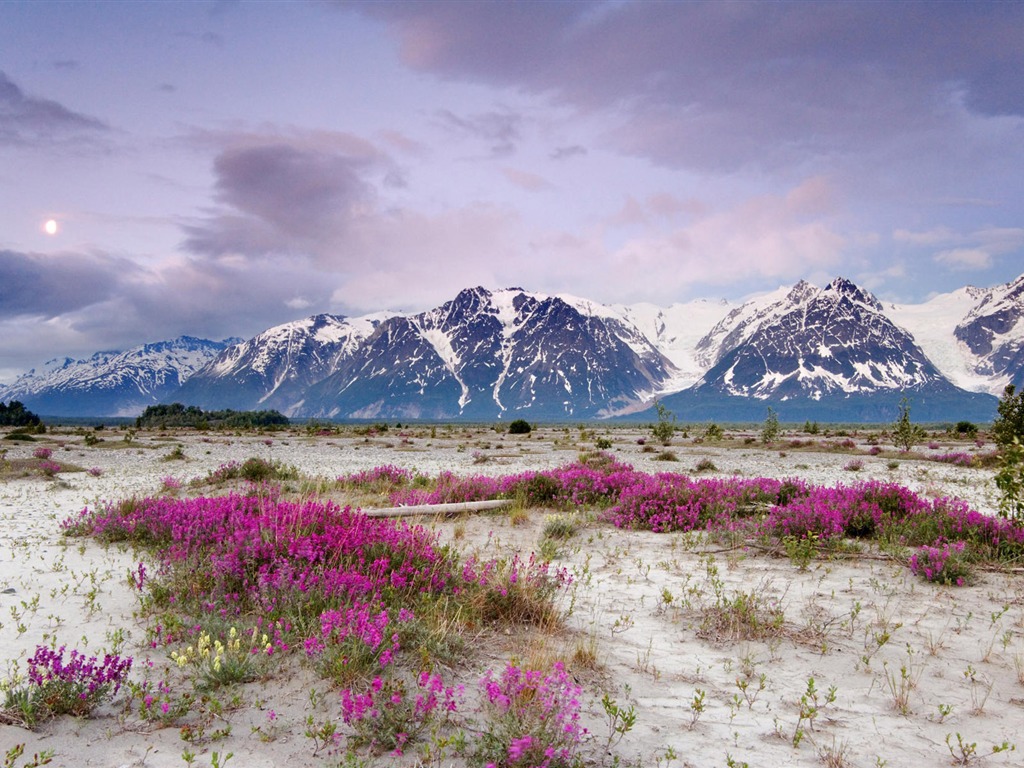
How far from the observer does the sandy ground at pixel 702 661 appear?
4219mm

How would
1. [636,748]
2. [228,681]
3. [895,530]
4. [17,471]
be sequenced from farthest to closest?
[17,471] < [895,530] < [228,681] < [636,748]

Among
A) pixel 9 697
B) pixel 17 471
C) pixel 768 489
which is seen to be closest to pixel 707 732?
pixel 9 697

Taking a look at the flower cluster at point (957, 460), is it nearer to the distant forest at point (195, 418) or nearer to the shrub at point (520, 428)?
the shrub at point (520, 428)

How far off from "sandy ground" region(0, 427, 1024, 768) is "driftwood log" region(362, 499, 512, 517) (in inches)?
67.4

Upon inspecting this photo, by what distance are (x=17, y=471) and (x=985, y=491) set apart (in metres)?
33.4

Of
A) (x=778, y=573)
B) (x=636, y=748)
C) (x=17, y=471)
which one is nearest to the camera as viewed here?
(x=636, y=748)

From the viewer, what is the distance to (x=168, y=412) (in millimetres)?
151875

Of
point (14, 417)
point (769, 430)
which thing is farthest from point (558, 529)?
point (14, 417)

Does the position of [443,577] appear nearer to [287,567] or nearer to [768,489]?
[287,567]

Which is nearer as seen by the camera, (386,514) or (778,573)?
(778,573)

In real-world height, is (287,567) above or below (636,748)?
above

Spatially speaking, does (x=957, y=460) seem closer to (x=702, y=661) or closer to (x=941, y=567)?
(x=941, y=567)

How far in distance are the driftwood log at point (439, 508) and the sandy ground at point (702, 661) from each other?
1713 mm

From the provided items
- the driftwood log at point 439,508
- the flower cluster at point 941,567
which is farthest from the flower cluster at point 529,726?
the driftwood log at point 439,508
